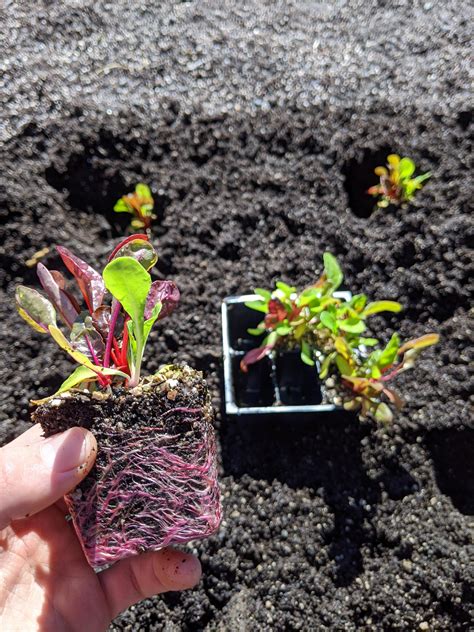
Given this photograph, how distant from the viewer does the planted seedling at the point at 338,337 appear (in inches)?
58.7

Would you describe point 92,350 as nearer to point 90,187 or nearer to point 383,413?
point 383,413

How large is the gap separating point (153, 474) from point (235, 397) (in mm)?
691

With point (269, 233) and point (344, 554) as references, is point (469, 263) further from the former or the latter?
point (344, 554)

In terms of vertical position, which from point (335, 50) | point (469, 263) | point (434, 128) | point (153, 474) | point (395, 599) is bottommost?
point (395, 599)

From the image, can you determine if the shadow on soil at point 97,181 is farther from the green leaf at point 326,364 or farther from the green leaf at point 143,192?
the green leaf at point 326,364

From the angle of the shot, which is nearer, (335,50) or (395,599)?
(395,599)

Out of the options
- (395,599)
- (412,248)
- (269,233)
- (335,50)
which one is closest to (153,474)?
(395,599)

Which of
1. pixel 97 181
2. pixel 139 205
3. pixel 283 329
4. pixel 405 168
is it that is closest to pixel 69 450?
pixel 283 329

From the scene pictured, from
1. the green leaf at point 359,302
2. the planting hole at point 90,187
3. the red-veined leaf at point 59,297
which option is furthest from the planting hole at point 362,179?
the red-veined leaf at point 59,297

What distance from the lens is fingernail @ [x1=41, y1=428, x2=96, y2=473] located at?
992mm

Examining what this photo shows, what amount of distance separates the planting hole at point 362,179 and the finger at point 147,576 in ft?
4.86

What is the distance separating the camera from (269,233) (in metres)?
2.01

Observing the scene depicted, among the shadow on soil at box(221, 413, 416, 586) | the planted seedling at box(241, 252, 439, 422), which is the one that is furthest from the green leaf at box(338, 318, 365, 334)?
the shadow on soil at box(221, 413, 416, 586)

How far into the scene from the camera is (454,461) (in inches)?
67.0
